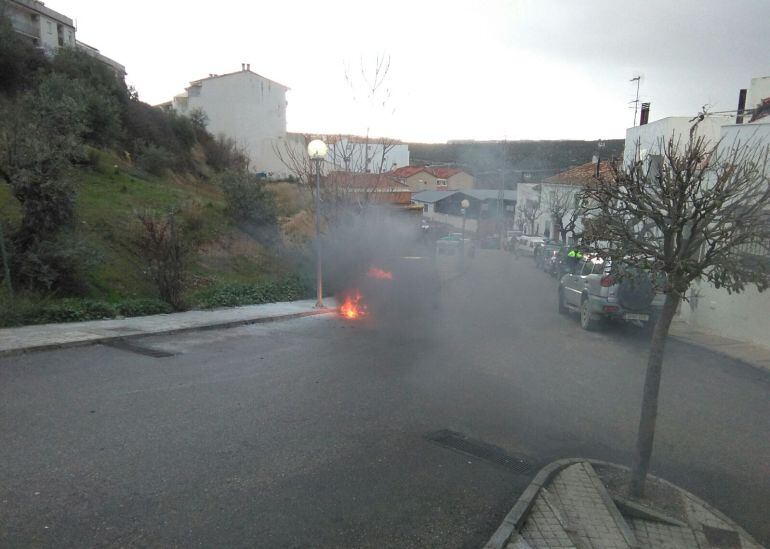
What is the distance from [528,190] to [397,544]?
148 feet

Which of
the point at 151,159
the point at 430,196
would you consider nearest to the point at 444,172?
the point at 430,196

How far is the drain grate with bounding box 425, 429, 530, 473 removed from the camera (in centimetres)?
511

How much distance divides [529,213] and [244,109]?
2528 centimetres

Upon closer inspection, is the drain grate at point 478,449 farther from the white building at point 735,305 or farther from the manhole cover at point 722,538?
the white building at point 735,305

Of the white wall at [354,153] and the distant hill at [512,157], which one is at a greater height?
the distant hill at [512,157]

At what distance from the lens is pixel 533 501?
14.1 feet

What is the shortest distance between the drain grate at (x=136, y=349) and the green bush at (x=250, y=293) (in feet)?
11.1

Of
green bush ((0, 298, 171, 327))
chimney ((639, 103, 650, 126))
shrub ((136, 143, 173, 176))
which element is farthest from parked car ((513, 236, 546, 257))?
green bush ((0, 298, 171, 327))

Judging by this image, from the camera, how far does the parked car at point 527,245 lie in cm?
3366

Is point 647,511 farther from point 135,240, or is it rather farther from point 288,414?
point 135,240

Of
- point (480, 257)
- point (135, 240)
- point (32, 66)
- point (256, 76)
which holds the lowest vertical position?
point (480, 257)

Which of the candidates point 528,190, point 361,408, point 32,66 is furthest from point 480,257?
point 361,408

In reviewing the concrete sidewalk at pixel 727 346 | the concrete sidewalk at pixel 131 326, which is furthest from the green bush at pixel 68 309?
the concrete sidewalk at pixel 727 346

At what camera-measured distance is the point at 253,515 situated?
3945 mm
